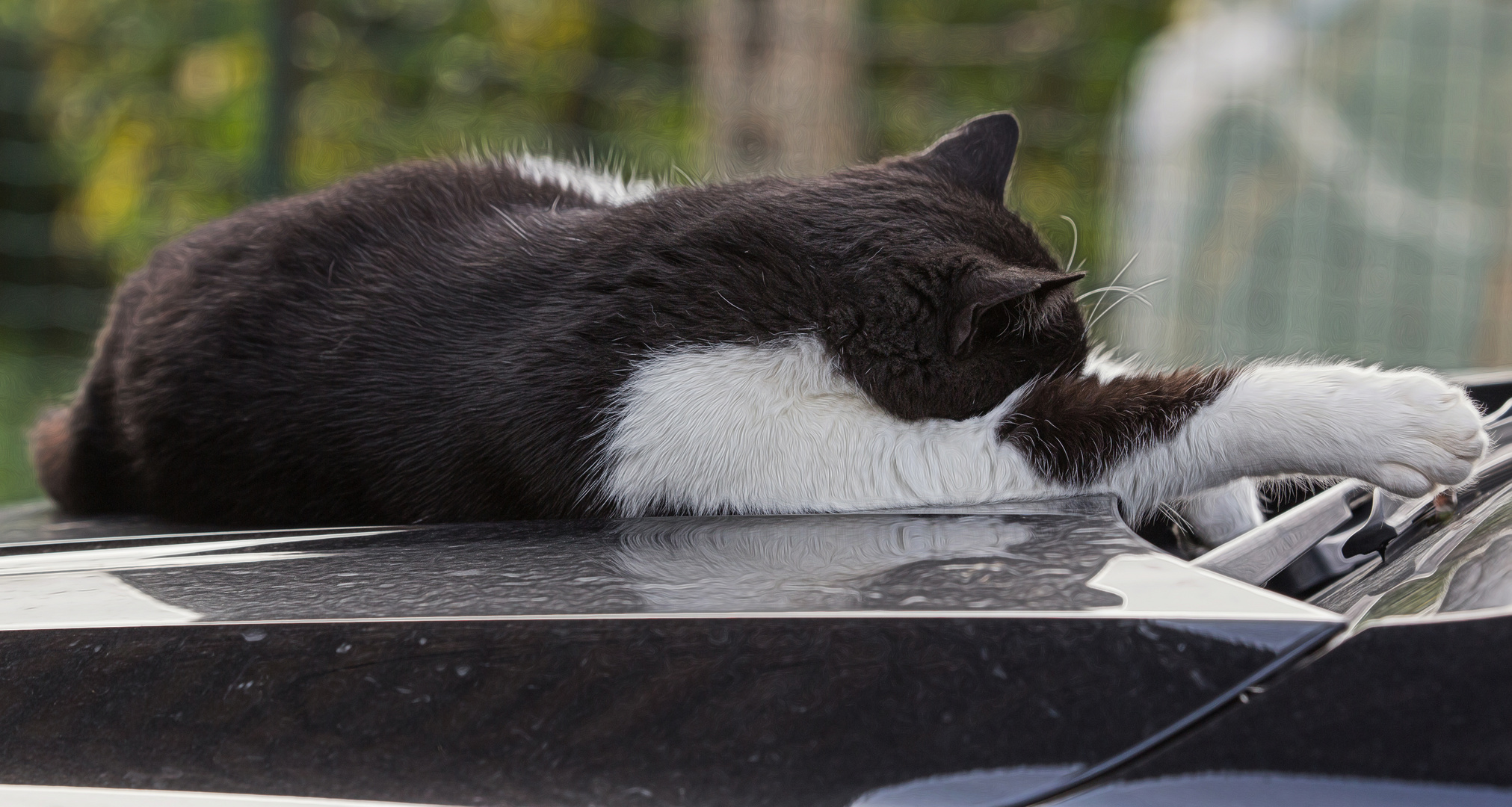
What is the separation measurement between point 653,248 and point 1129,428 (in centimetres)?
66

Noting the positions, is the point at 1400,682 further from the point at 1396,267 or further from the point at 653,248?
the point at 1396,267

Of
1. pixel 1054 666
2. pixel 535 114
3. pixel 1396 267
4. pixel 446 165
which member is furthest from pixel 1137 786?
pixel 535 114

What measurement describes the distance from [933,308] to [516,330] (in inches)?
21.5

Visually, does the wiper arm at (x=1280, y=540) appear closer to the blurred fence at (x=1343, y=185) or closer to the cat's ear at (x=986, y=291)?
the cat's ear at (x=986, y=291)

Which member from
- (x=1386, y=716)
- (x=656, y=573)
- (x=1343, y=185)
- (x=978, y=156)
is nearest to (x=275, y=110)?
(x=978, y=156)

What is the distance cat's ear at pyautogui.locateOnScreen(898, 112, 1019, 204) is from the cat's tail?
133 centimetres

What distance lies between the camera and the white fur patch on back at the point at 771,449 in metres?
1.53

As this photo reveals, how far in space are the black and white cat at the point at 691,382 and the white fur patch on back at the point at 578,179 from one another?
0.89 feet

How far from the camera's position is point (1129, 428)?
1584 millimetres

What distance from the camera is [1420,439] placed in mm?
1370

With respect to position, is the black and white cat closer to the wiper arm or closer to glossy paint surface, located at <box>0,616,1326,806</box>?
the wiper arm

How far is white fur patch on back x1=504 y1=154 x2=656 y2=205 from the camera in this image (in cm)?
217

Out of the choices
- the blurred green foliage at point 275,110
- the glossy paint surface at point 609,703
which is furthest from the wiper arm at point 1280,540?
the blurred green foliage at point 275,110

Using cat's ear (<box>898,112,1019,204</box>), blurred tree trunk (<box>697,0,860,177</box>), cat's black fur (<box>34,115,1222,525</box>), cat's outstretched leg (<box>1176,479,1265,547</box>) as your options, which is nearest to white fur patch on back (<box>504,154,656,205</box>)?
cat's black fur (<box>34,115,1222,525</box>)
